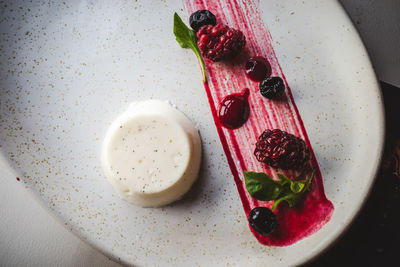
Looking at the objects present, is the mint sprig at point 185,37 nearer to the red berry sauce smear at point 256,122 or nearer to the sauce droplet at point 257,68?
the red berry sauce smear at point 256,122

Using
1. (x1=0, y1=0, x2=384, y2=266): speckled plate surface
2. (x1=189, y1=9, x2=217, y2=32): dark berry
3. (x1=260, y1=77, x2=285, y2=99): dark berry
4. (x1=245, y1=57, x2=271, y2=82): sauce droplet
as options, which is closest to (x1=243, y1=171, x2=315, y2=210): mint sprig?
(x1=0, y1=0, x2=384, y2=266): speckled plate surface

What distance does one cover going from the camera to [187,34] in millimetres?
1824

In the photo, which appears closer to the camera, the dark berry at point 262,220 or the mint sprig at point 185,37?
the dark berry at point 262,220

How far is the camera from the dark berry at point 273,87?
1.75 meters

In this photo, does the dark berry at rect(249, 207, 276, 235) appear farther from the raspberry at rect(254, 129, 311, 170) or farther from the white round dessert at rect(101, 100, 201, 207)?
the white round dessert at rect(101, 100, 201, 207)

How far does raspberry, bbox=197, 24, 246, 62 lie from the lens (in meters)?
1.75

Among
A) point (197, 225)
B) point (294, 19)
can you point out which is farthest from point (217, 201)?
point (294, 19)

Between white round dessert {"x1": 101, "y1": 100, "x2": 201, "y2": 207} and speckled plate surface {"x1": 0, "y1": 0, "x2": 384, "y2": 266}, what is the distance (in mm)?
84

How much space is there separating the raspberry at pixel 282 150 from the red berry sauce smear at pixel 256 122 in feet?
0.30

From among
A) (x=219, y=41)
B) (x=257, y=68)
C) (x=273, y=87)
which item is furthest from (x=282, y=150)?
(x=219, y=41)

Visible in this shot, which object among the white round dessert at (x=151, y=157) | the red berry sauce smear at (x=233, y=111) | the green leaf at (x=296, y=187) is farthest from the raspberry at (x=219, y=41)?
the green leaf at (x=296, y=187)

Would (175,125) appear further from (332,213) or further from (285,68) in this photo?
(332,213)

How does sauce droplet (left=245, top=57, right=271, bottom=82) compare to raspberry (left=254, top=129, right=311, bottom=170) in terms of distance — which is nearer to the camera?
raspberry (left=254, top=129, right=311, bottom=170)

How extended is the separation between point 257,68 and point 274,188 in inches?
23.3
